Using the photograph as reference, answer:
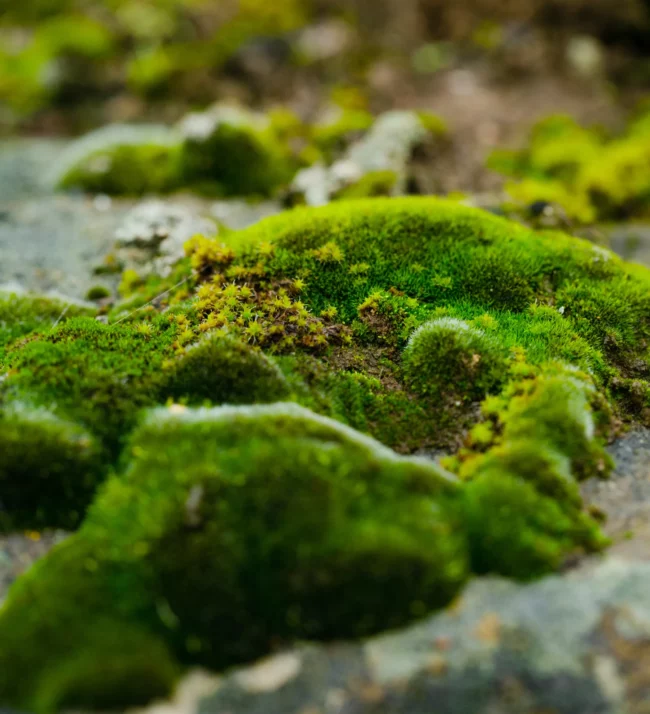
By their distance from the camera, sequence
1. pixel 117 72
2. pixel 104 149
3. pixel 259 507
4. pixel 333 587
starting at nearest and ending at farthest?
1. pixel 333 587
2. pixel 259 507
3. pixel 104 149
4. pixel 117 72

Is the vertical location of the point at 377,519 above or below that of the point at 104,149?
above

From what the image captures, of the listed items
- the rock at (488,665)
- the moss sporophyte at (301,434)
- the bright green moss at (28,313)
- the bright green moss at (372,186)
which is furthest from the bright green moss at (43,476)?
the bright green moss at (372,186)

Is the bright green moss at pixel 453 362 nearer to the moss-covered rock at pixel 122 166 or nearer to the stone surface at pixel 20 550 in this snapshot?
the stone surface at pixel 20 550

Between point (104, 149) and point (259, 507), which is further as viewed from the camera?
point (104, 149)

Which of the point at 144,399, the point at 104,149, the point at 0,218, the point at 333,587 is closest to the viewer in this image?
the point at 333,587

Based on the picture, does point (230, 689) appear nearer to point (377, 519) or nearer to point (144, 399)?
point (377, 519)

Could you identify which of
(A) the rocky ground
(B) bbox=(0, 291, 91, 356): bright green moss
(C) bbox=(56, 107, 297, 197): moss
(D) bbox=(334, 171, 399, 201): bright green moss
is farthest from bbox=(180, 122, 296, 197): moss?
(A) the rocky ground

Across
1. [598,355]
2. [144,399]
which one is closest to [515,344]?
[598,355]
